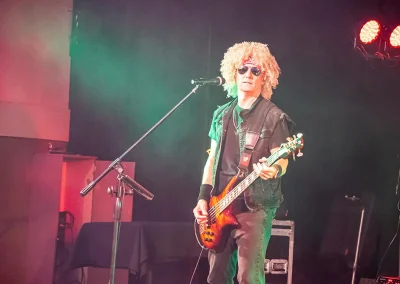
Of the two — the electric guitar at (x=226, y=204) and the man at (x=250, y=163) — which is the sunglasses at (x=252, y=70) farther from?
the electric guitar at (x=226, y=204)

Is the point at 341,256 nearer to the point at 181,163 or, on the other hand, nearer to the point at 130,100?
→ the point at 181,163

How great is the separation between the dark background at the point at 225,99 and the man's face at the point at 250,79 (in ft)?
6.74

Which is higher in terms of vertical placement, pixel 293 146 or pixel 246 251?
pixel 293 146

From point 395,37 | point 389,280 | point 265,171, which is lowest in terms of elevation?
point 389,280

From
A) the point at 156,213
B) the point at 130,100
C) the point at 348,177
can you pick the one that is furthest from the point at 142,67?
the point at 348,177

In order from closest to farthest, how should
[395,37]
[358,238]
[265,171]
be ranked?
[265,171]
[395,37]
[358,238]

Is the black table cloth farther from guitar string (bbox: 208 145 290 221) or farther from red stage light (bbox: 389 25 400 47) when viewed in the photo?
red stage light (bbox: 389 25 400 47)

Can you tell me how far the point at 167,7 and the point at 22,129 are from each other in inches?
73.0

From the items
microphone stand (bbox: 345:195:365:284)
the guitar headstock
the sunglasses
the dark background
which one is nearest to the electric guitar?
the guitar headstock

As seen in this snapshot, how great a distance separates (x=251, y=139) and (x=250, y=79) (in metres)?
0.42

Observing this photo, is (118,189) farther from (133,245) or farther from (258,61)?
(258,61)

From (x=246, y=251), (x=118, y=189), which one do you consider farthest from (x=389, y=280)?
(x=118, y=189)

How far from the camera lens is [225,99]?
558cm

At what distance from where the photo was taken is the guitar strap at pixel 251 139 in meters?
3.18
